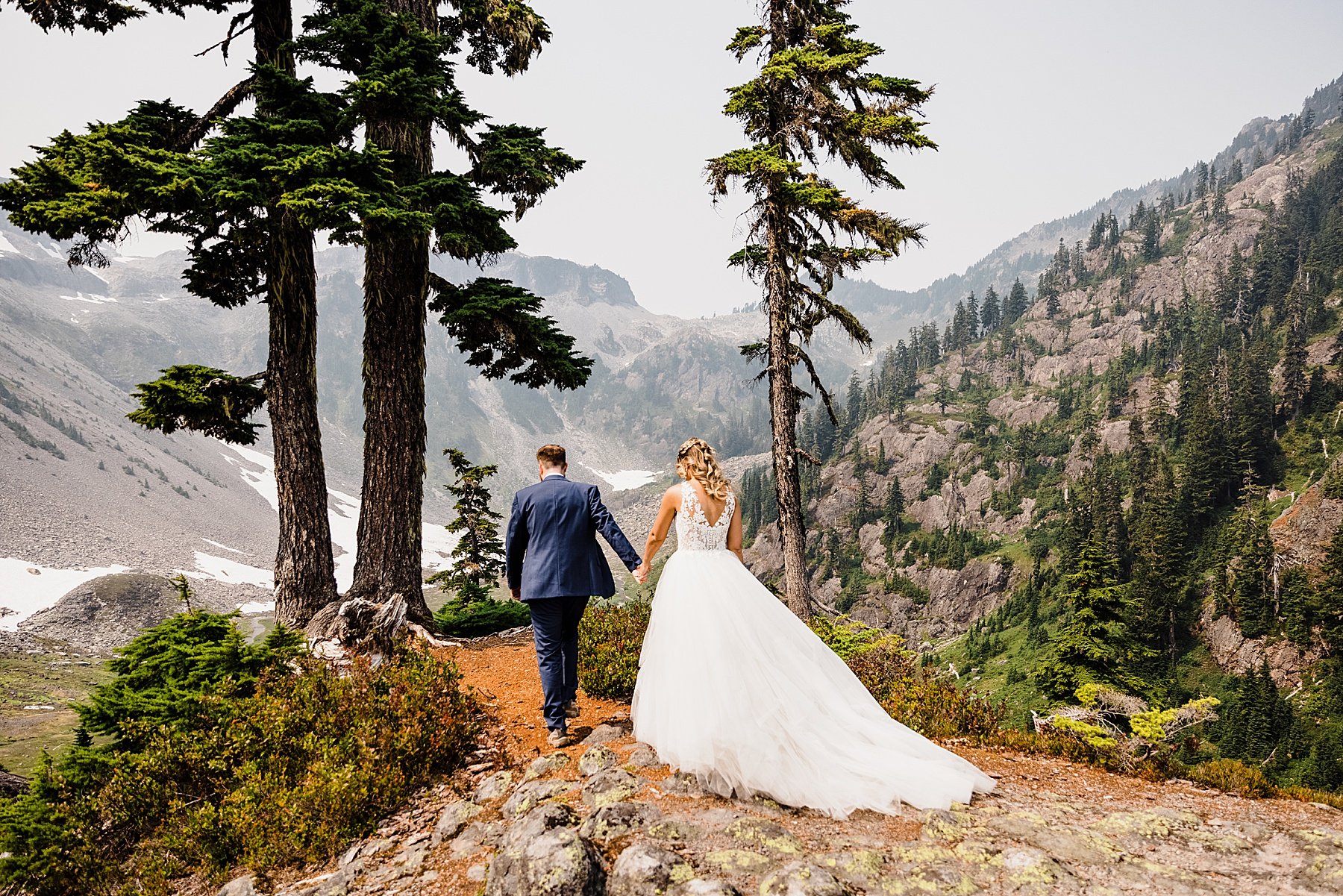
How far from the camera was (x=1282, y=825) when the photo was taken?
15.7ft

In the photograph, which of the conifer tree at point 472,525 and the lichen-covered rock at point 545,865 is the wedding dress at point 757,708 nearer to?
the lichen-covered rock at point 545,865

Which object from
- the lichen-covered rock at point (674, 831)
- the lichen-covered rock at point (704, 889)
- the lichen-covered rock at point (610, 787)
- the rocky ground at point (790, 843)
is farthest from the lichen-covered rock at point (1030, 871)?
the lichen-covered rock at point (610, 787)

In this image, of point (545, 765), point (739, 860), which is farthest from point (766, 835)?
point (545, 765)

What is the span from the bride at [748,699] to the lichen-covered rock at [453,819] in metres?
1.54

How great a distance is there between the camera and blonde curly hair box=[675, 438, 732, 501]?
594 centimetres

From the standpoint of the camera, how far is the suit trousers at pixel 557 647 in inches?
247

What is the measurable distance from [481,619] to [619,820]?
8.47 metres

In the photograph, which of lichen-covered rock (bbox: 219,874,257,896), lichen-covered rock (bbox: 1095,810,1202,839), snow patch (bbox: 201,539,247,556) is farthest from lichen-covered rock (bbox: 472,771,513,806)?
snow patch (bbox: 201,539,247,556)

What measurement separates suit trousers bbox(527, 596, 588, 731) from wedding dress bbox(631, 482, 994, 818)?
33.4 inches

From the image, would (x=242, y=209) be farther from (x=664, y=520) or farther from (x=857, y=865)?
(x=857, y=865)

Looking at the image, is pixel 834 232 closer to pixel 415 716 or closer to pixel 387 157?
pixel 387 157

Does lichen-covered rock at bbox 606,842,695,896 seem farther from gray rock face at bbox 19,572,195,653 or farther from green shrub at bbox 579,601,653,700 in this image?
gray rock face at bbox 19,572,195,653

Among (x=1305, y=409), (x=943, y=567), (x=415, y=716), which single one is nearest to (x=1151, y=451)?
(x=1305, y=409)

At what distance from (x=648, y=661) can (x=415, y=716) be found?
2331 millimetres
